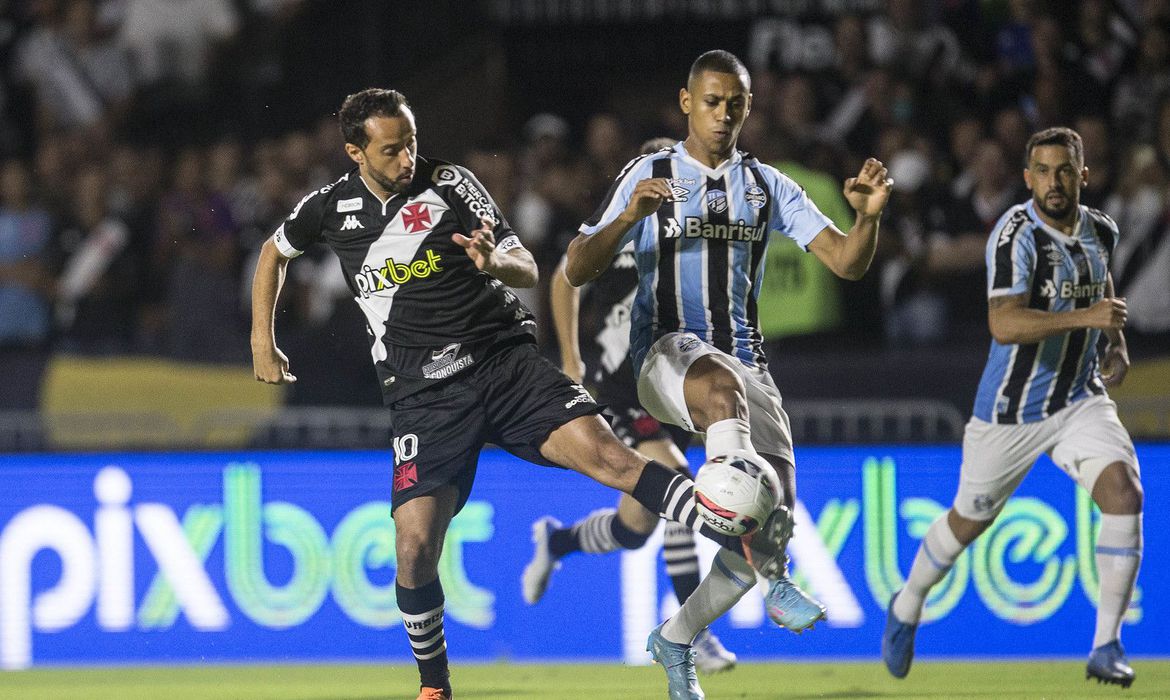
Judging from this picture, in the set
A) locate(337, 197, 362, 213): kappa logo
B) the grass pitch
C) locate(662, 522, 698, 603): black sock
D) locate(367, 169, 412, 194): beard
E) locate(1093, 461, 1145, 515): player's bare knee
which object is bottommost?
the grass pitch

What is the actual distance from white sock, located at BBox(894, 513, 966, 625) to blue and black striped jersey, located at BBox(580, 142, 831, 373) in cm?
138

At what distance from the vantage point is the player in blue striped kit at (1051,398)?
6.32m

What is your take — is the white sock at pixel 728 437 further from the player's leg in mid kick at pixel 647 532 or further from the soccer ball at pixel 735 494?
the player's leg in mid kick at pixel 647 532

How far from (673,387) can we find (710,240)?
58 cm

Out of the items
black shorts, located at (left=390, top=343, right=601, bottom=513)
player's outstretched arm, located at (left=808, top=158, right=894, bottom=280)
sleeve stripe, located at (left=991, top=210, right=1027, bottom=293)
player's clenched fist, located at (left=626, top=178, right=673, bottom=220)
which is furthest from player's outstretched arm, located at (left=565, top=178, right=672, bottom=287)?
sleeve stripe, located at (left=991, top=210, right=1027, bottom=293)

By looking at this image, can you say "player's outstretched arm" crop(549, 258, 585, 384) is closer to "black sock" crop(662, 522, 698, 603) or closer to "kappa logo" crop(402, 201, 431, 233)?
"black sock" crop(662, 522, 698, 603)

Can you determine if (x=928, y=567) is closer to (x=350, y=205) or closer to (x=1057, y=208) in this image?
(x=1057, y=208)

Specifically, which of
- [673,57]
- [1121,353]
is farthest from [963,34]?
[1121,353]

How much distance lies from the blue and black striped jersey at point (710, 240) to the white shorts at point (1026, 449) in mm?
1318

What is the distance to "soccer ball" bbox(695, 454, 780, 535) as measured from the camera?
5004 mm

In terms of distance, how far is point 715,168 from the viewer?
579 cm

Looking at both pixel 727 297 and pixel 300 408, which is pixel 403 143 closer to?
pixel 727 297

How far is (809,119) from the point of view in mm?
9695

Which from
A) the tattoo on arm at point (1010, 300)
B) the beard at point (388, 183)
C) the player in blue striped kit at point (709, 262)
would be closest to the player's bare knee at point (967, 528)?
the tattoo on arm at point (1010, 300)
